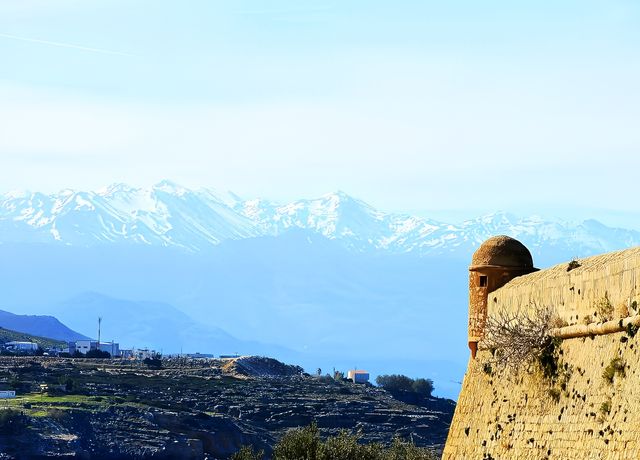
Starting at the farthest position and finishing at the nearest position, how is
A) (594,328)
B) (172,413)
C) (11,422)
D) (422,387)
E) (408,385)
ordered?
(408,385) < (422,387) < (172,413) < (11,422) < (594,328)

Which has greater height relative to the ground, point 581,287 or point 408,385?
point 408,385

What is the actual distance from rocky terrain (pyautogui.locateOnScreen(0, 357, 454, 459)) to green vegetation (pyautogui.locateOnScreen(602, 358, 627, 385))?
96.1m

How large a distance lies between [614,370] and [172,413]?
120 meters

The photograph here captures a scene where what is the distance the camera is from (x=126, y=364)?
19075cm

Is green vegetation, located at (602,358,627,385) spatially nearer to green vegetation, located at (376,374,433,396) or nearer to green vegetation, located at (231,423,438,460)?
green vegetation, located at (231,423,438,460)

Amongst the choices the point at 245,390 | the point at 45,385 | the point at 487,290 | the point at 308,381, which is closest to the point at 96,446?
the point at 45,385

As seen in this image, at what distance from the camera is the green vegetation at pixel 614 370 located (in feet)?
56.7

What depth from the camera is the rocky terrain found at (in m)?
128

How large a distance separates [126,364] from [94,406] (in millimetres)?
54897

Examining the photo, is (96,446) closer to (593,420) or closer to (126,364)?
(126,364)

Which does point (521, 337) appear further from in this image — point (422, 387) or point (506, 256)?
point (422, 387)

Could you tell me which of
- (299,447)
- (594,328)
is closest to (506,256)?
(594,328)

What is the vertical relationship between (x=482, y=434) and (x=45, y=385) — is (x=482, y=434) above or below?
below

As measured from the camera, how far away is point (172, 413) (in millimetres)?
135750
